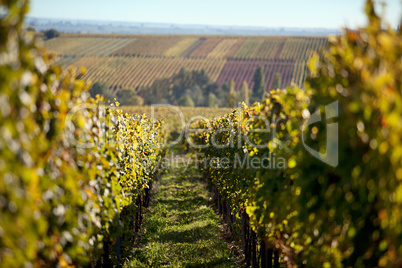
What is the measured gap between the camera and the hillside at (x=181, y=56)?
78.8 meters

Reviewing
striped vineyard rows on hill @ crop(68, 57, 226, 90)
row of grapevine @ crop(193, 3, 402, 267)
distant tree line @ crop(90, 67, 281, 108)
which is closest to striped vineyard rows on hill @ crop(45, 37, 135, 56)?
striped vineyard rows on hill @ crop(68, 57, 226, 90)

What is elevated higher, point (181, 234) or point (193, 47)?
point (181, 234)

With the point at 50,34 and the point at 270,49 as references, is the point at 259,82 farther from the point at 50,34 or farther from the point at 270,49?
the point at 50,34

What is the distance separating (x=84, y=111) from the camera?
386 cm

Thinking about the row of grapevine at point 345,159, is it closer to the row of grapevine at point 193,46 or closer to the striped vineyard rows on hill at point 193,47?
the row of grapevine at point 193,46

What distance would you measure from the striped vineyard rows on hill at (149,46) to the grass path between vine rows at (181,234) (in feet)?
268

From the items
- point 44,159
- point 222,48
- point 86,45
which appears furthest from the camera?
point 86,45

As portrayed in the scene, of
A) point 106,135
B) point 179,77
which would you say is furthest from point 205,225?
point 179,77

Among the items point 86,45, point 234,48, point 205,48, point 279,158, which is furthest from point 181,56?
point 279,158

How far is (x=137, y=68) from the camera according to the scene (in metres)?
83.6

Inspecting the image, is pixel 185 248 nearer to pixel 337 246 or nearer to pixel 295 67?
pixel 337 246

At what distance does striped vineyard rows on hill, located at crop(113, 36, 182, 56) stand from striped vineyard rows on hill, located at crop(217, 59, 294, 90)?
17992mm

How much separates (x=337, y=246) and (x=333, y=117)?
0.94m

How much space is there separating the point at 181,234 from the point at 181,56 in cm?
Answer: 8578
